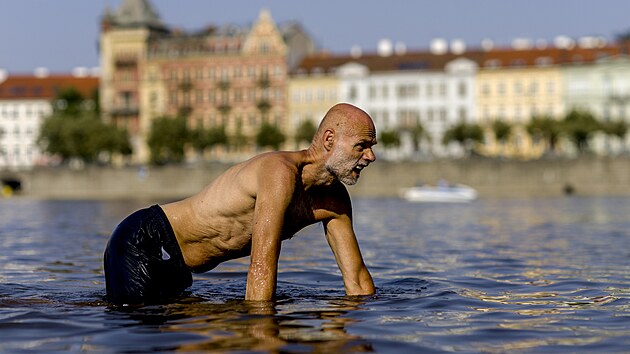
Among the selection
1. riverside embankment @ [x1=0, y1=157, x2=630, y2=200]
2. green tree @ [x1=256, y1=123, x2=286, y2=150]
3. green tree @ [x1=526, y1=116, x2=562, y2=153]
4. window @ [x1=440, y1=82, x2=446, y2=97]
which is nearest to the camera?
riverside embankment @ [x1=0, y1=157, x2=630, y2=200]

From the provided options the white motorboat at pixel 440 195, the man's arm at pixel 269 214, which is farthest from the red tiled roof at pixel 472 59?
the man's arm at pixel 269 214

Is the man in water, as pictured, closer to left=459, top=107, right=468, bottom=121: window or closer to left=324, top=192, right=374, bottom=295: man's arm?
left=324, top=192, right=374, bottom=295: man's arm

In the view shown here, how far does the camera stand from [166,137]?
10325cm

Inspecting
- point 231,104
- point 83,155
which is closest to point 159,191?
point 83,155

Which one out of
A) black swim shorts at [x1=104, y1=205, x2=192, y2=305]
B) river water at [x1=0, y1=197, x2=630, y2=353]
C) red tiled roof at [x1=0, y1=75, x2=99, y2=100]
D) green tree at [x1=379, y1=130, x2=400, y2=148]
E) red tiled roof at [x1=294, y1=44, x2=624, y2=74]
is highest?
red tiled roof at [x1=294, y1=44, x2=624, y2=74]

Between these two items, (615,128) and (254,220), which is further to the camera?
(615,128)

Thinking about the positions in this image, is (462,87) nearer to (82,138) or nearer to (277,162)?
(82,138)

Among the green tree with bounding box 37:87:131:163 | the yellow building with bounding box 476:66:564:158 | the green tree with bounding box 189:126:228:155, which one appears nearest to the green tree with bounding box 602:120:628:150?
the yellow building with bounding box 476:66:564:158

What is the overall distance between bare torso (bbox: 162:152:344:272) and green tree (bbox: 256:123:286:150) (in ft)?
312

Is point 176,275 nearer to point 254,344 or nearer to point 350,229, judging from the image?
point 350,229

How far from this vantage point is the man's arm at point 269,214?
8648 millimetres

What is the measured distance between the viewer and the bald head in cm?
886

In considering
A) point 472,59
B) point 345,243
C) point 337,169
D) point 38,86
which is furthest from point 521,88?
point 337,169

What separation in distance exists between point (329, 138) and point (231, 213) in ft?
3.17
